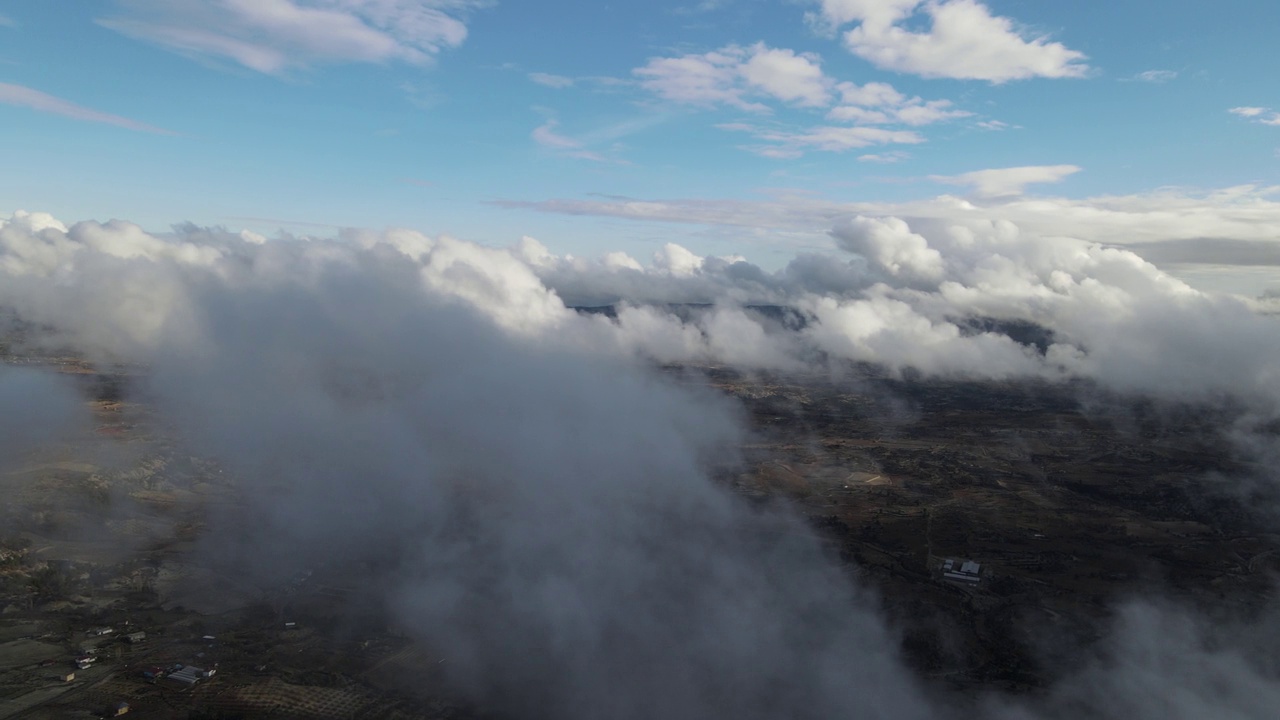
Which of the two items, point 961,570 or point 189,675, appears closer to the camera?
point 189,675

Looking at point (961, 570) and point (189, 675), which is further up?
point (961, 570)

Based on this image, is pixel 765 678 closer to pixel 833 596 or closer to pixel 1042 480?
pixel 833 596

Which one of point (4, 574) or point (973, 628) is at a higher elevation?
point (973, 628)

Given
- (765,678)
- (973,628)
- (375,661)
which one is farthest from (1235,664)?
(375,661)

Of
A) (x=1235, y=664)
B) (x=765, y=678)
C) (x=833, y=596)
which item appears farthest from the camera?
(x=833, y=596)

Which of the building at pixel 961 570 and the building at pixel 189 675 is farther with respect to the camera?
the building at pixel 961 570

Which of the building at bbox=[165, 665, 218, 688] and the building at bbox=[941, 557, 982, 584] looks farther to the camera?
the building at bbox=[941, 557, 982, 584]

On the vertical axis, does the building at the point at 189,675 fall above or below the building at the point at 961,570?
below

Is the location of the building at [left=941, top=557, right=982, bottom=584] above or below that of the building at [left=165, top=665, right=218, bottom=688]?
above
